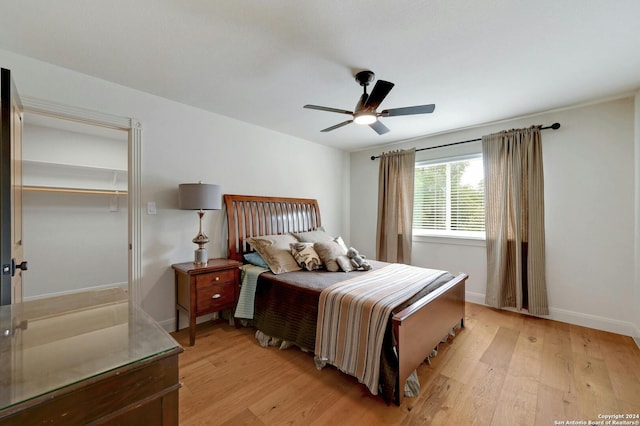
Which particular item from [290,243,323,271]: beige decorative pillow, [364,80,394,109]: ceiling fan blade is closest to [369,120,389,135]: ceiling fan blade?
[364,80,394,109]: ceiling fan blade

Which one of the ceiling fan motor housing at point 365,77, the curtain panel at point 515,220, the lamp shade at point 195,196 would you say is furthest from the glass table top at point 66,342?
the curtain panel at point 515,220

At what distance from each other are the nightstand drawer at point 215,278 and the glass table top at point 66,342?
4.59ft

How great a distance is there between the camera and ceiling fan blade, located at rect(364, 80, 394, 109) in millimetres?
1890

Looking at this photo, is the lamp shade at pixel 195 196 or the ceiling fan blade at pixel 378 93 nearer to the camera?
the ceiling fan blade at pixel 378 93

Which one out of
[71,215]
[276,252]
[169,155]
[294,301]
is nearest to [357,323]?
[294,301]

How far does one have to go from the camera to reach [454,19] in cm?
165

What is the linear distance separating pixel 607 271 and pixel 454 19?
10.2 feet

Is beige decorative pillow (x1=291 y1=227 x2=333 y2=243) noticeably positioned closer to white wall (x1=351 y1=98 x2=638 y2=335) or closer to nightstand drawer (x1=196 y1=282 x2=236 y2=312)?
nightstand drawer (x1=196 y1=282 x2=236 y2=312)

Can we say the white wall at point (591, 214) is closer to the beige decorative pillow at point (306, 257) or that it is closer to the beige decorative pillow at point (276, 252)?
the beige decorative pillow at point (306, 257)

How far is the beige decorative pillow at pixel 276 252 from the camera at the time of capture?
2834 mm

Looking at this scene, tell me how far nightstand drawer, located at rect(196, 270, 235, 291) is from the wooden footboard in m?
1.78

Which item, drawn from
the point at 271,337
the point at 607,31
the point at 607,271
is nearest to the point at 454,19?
the point at 607,31

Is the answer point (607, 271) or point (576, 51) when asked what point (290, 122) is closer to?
point (576, 51)

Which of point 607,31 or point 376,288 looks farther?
point 376,288
